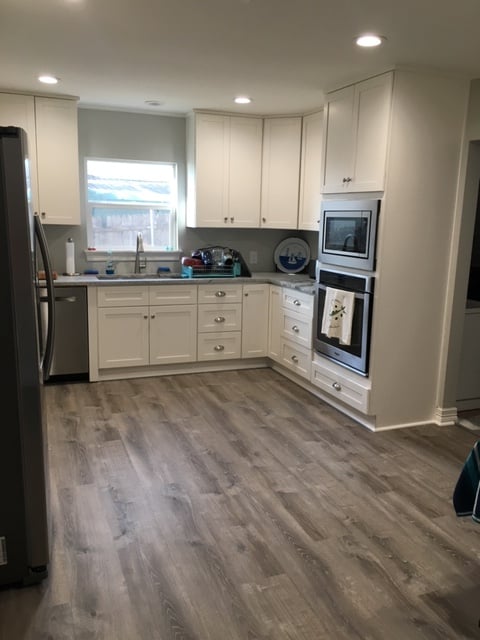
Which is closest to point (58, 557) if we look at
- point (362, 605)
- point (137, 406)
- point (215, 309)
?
point (362, 605)

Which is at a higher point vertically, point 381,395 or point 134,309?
point 134,309

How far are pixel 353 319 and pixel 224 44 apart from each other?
1939mm

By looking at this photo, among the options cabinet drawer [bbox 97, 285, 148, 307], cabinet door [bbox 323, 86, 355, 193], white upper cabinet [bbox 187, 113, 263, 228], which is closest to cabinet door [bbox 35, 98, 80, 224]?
cabinet drawer [bbox 97, 285, 148, 307]

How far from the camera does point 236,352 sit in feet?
16.9

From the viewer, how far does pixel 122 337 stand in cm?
470

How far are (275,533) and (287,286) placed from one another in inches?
104

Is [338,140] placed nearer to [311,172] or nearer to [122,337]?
[311,172]

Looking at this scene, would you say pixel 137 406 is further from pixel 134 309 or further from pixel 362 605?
pixel 362 605

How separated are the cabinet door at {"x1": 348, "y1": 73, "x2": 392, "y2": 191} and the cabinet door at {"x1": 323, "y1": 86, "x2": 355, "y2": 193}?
0.27 ft

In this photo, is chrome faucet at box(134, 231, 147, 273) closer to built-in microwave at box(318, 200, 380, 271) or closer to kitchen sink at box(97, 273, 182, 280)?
kitchen sink at box(97, 273, 182, 280)

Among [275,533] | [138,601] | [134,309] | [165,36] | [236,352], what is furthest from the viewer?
[236,352]

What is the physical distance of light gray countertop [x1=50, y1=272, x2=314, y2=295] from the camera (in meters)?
4.50

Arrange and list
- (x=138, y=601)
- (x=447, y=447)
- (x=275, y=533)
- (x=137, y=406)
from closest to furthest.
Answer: (x=138, y=601), (x=275, y=533), (x=447, y=447), (x=137, y=406)

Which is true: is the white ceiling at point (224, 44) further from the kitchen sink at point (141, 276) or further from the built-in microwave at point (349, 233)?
the kitchen sink at point (141, 276)
